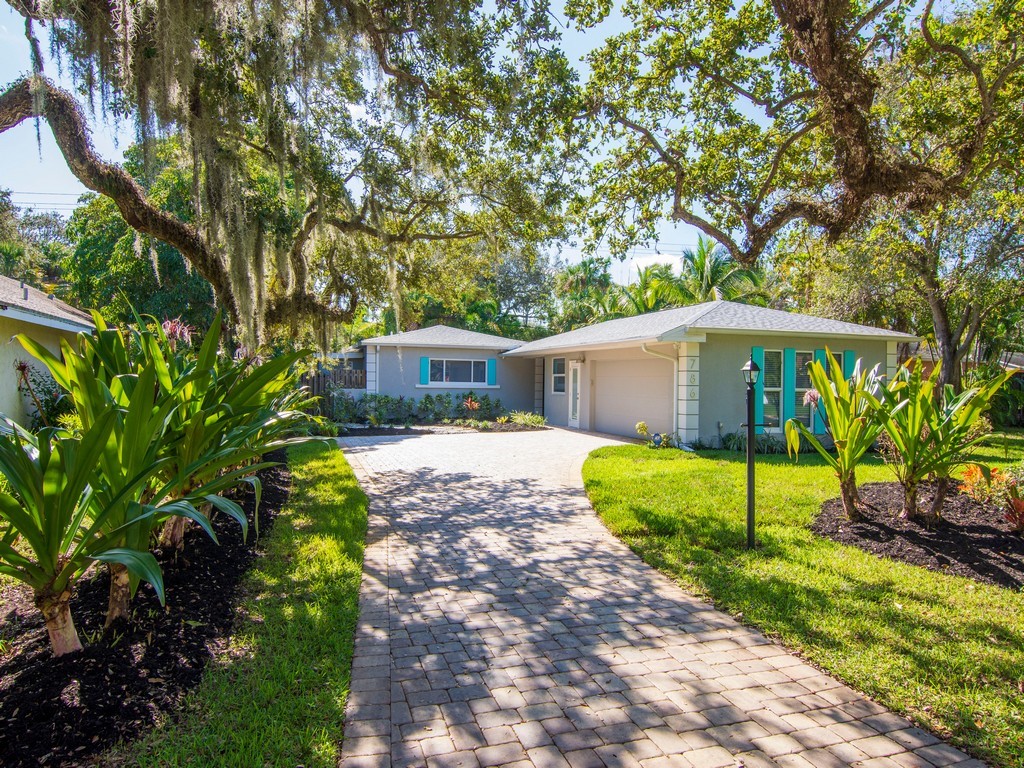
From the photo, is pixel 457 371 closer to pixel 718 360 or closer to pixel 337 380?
pixel 337 380

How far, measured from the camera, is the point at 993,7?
702 centimetres

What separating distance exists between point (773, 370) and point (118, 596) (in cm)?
1265

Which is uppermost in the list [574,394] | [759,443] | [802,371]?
[802,371]

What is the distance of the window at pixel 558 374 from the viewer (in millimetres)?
18562

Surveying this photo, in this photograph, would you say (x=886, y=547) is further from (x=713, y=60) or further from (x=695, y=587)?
(x=713, y=60)

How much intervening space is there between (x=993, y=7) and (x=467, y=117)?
21.3 ft

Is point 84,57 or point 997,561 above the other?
point 84,57

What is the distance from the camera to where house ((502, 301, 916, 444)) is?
1227 cm

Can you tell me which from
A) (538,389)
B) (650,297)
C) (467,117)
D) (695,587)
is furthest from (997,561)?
(650,297)

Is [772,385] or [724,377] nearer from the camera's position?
[724,377]

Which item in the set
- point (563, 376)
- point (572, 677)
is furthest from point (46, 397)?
point (563, 376)

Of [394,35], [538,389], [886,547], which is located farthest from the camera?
[538,389]

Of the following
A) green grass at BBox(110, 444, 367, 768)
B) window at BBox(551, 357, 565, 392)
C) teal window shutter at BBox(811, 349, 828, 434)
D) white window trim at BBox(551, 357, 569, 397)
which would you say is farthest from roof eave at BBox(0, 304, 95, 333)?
teal window shutter at BBox(811, 349, 828, 434)

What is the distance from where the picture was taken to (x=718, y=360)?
12.7 metres
